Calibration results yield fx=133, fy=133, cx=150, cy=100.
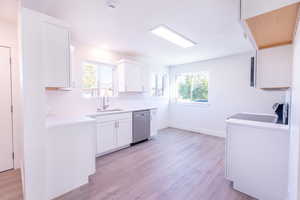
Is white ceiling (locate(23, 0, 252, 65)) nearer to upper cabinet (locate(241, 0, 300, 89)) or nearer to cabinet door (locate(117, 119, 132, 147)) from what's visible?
upper cabinet (locate(241, 0, 300, 89))

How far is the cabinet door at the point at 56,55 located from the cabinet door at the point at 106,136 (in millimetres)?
1320

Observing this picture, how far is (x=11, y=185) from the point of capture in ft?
6.30

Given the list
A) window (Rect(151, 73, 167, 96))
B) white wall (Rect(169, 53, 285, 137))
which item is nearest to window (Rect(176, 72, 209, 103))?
white wall (Rect(169, 53, 285, 137))

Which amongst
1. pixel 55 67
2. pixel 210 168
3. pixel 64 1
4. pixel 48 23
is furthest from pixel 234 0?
pixel 210 168

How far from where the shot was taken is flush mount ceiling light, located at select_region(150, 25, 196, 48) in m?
2.42

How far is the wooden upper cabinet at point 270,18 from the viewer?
906 mm

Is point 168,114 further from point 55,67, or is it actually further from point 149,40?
point 55,67

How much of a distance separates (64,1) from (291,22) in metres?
2.40

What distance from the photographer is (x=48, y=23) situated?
1597 millimetres

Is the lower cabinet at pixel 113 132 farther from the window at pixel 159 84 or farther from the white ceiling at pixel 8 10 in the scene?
the white ceiling at pixel 8 10

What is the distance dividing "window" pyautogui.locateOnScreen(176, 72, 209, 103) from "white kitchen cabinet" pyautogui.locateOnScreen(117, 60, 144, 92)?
2.01m

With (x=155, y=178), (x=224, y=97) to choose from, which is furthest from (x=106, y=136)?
(x=224, y=97)

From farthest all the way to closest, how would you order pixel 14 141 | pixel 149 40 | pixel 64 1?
pixel 149 40 → pixel 14 141 → pixel 64 1

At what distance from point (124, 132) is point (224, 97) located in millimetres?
3196
